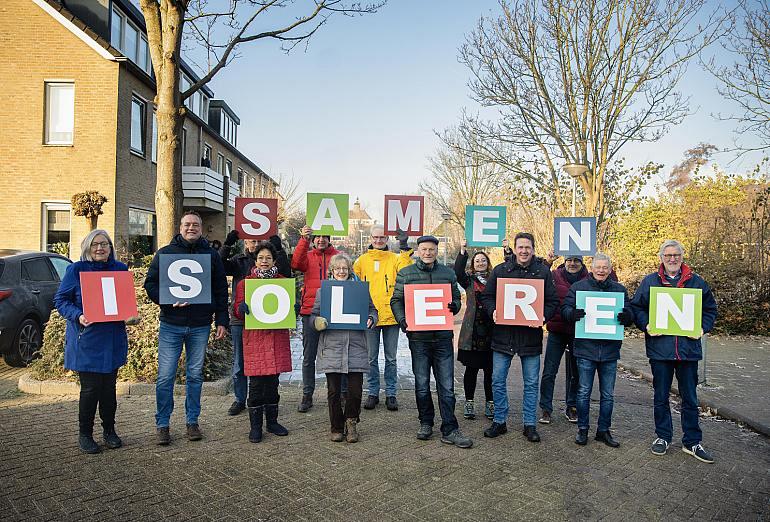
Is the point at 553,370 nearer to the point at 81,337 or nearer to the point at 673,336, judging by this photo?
the point at 673,336

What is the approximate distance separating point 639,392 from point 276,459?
586 centimetres

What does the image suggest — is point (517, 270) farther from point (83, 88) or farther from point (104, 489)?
point (83, 88)

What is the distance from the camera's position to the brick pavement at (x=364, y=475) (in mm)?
4020

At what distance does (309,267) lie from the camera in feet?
22.2

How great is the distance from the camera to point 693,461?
5254mm

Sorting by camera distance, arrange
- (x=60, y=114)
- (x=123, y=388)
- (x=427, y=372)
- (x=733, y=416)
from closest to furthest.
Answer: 1. (x=427, y=372)
2. (x=733, y=416)
3. (x=123, y=388)
4. (x=60, y=114)

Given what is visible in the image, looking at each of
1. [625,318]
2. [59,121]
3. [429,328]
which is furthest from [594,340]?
[59,121]

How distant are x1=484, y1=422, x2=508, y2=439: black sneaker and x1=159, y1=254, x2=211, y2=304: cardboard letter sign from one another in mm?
3170

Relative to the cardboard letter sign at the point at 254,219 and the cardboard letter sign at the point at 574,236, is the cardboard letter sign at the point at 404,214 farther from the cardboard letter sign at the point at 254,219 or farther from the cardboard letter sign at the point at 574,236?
the cardboard letter sign at the point at 574,236

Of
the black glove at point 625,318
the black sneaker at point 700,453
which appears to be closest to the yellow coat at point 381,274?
the black glove at point 625,318

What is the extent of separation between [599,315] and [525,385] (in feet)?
3.49

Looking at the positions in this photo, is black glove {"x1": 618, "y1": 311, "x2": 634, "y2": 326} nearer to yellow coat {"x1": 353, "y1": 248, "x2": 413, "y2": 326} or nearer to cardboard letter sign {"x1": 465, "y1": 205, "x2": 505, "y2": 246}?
cardboard letter sign {"x1": 465, "y1": 205, "x2": 505, "y2": 246}

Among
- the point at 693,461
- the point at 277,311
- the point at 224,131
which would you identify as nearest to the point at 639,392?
the point at 693,461

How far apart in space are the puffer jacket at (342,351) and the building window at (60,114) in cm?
1501
